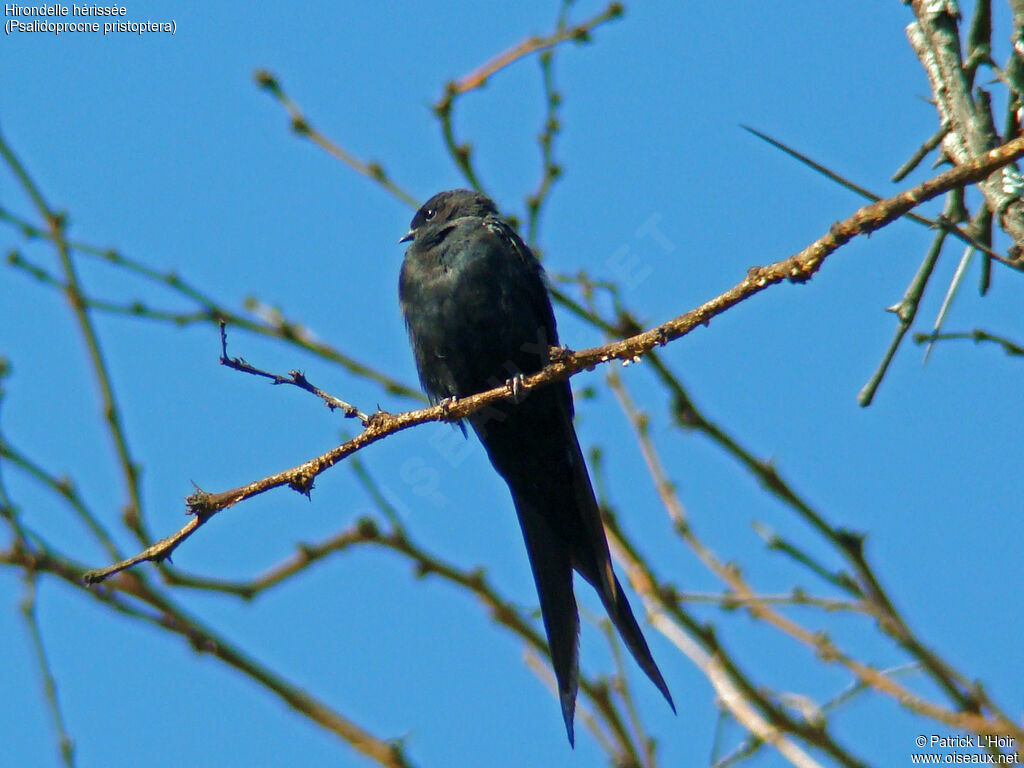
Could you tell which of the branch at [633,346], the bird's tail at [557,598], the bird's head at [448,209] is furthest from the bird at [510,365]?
the branch at [633,346]

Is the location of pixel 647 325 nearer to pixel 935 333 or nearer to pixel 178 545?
pixel 935 333

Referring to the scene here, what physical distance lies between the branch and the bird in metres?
1.17

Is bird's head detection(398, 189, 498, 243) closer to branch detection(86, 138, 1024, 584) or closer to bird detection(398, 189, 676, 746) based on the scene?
bird detection(398, 189, 676, 746)

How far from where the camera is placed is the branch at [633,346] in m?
2.02

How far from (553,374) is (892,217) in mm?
1202

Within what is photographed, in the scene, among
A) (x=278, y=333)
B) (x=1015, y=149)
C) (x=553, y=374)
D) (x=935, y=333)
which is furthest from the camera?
(x=278, y=333)

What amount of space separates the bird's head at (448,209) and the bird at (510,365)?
0.48m

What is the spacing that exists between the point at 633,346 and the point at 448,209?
3.25m

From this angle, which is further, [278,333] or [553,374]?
[278,333]

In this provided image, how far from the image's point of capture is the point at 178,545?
2820mm

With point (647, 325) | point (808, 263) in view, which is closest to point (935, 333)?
point (808, 263)

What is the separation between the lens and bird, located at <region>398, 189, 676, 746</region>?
196 inches

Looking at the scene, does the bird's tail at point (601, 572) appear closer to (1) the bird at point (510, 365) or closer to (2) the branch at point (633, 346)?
(1) the bird at point (510, 365)

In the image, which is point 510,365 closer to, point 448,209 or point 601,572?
point 601,572
